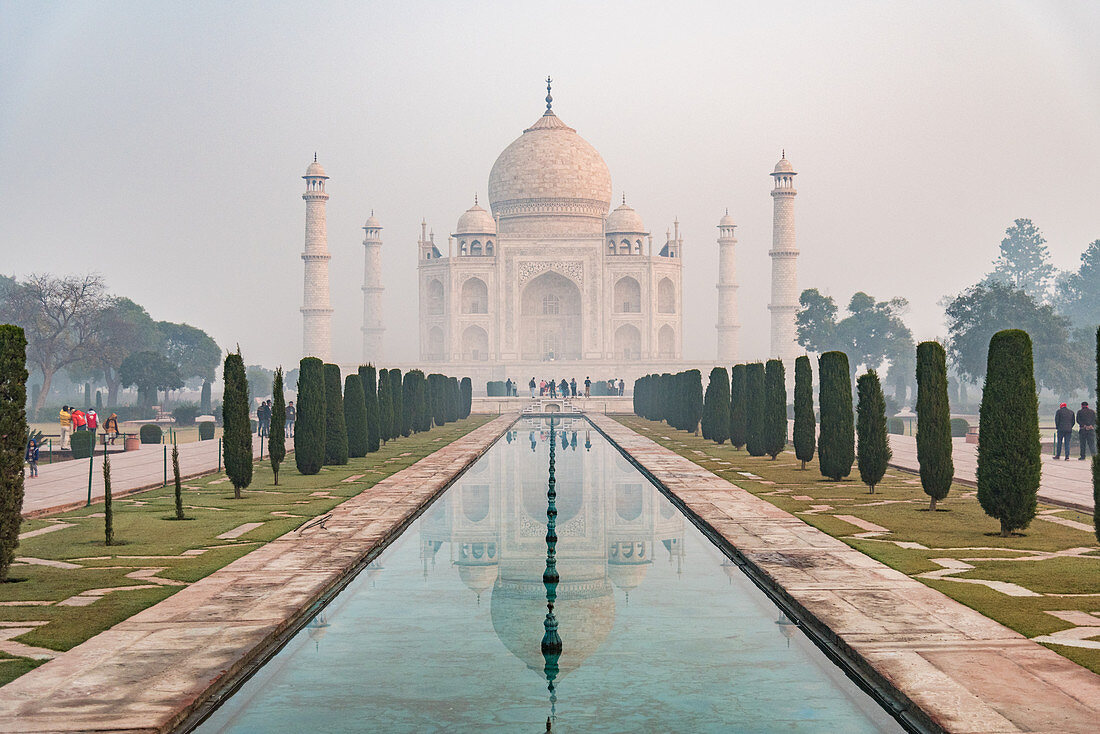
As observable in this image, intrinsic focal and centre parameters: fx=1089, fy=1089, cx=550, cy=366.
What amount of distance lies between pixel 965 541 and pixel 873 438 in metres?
3.85

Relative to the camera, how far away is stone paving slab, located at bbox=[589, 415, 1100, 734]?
4.33 metres

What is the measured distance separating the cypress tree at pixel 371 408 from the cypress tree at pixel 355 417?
41.8 inches

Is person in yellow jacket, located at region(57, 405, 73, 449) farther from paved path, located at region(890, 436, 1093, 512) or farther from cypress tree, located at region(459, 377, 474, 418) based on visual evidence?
cypress tree, located at region(459, 377, 474, 418)

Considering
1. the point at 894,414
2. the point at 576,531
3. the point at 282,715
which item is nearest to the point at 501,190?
the point at 894,414

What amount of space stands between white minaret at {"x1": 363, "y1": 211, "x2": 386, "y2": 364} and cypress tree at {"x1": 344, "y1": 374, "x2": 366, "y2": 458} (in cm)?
4060

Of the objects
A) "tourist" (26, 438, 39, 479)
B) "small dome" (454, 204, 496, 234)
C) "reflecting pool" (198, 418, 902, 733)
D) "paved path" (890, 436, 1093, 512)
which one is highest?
"small dome" (454, 204, 496, 234)

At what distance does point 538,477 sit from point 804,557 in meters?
7.07

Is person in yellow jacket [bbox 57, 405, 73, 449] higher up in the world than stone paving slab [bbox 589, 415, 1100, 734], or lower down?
higher up

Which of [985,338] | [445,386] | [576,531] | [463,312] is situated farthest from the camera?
[463,312]

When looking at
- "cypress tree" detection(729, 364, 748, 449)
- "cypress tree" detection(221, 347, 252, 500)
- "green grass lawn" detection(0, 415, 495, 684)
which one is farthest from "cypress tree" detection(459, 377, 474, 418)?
"cypress tree" detection(221, 347, 252, 500)

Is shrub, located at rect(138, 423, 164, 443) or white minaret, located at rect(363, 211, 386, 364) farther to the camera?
white minaret, located at rect(363, 211, 386, 364)

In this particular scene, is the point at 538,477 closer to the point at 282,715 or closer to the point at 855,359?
the point at 282,715

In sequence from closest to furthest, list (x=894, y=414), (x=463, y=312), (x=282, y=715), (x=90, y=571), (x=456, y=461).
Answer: (x=282, y=715) < (x=90, y=571) < (x=456, y=461) < (x=894, y=414) < (x=463, y=312)

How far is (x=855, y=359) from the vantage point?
59.8 meters
